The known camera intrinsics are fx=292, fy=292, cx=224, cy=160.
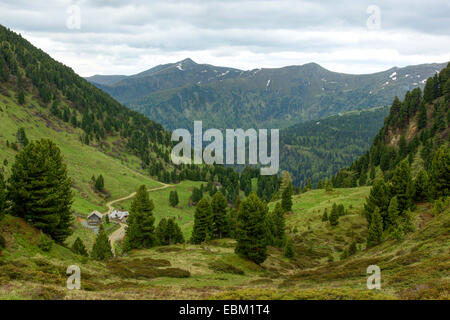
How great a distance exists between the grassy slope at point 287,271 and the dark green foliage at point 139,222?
4.61 meters

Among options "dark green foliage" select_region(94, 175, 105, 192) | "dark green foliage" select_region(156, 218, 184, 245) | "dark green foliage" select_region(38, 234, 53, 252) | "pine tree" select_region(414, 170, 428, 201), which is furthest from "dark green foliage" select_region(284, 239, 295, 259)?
"dark green foliage" select_region(94, 175, 105, 192)

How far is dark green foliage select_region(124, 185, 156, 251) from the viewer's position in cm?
5994

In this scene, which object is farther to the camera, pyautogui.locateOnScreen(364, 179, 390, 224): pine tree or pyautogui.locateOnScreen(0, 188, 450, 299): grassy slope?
pyautogui.locateOnScreen(364, 179, 390, 224): pine tree

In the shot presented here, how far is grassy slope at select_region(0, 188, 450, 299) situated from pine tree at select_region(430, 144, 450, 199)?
360cm

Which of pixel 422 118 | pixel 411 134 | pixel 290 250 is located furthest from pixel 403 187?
pixel 411 134

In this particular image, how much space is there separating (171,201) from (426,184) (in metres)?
116

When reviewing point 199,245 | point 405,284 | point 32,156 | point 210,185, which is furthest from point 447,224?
point 210,185

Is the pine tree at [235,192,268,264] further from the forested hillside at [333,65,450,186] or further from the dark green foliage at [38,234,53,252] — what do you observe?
the forested hillside at [333,65,450,186]

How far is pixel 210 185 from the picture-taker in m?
186

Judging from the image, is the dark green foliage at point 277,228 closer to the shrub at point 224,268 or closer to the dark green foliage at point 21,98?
the shrub at point 224,268

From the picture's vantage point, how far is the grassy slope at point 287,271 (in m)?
20.0

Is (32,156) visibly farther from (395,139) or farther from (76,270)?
(395,139)

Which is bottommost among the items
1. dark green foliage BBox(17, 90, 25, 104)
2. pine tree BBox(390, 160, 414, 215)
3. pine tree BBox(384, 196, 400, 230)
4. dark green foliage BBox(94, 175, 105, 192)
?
dark green foliage BBox(94, 175, 105, 192)

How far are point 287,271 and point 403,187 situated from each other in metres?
30.1
